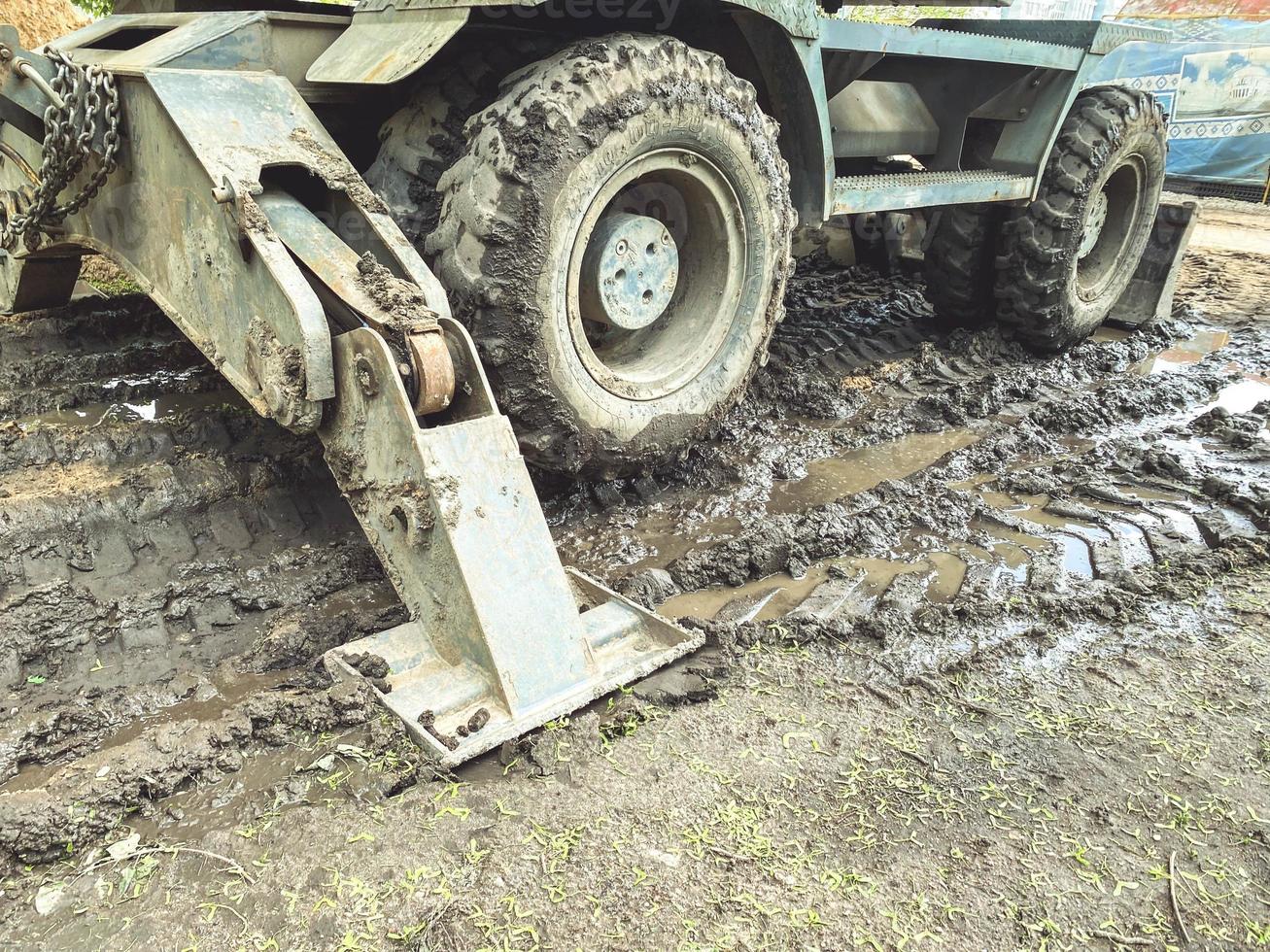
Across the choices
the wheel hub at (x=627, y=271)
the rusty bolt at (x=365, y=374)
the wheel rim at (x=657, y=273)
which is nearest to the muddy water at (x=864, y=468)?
the wheel rim at (x=657, y=273)

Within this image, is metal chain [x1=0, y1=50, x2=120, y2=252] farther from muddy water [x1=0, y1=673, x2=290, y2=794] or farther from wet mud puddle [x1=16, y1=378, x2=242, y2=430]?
muddy water [x1=0, y1=673, x2=290, y2=794]

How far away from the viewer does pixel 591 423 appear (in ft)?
10.1

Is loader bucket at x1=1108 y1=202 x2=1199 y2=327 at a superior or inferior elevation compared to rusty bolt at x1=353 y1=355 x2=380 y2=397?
inferior

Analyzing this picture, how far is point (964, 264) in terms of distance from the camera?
5.63 meters

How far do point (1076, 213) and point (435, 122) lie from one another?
3896 mm

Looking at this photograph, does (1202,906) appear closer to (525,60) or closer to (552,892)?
(552,892)

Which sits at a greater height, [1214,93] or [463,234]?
[463,234]

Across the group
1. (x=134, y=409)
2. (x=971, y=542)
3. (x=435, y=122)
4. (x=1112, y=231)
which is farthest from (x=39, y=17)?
(x=971, y=542)

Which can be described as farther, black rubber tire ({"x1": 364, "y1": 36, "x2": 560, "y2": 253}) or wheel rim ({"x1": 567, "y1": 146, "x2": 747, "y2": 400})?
wheel rim ({"x1": 567, "y1": 146, "x2": 747, "y2": 400})

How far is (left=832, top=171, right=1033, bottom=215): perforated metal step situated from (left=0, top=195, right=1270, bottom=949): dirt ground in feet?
3.65

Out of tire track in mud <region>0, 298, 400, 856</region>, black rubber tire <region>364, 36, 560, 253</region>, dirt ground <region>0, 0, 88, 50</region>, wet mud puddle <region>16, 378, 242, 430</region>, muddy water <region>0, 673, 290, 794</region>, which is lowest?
muddy water <region>0, 673, 290, 794</region>

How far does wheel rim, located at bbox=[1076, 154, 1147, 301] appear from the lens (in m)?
5.88

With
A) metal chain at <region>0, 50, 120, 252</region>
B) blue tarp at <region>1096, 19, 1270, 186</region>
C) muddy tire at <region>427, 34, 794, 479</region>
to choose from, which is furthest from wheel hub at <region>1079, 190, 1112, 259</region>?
blue tarp at <region>1096, 19, 1270, 186</region>

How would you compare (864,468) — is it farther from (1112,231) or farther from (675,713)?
(1112,231)
